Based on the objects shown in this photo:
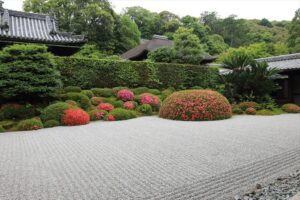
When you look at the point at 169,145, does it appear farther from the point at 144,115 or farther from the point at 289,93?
the point at 289,93

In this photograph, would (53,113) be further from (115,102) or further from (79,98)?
(115,102)

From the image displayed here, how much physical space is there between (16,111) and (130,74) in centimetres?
669

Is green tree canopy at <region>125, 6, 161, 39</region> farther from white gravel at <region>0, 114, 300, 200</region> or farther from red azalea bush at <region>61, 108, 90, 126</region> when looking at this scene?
white gravel at <region>0, 114, 300, 200</region>

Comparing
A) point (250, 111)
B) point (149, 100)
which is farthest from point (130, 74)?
point (250, 111)

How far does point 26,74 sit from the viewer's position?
8641 millimetres

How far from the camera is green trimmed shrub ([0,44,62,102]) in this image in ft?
28.2

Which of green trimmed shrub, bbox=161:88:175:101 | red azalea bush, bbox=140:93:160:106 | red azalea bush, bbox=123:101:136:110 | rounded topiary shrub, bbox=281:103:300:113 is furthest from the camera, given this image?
green trimmed shrub, bbox=161:88:175:101

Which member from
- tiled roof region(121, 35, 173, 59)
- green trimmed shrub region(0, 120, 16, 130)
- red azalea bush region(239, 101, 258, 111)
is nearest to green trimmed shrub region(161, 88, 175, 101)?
red azalea bush region(239, 101, 258, 111)

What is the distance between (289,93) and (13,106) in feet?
50.4

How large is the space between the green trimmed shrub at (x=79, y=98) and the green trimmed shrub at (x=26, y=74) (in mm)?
950

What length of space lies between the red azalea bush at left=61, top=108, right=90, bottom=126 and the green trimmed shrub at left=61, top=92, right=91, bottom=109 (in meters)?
1.43

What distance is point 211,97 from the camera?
986 cm

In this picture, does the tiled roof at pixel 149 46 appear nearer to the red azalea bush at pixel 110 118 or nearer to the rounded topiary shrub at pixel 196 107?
the rounded topiary shrub at pixel 196 107

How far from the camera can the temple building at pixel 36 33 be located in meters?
11.0
